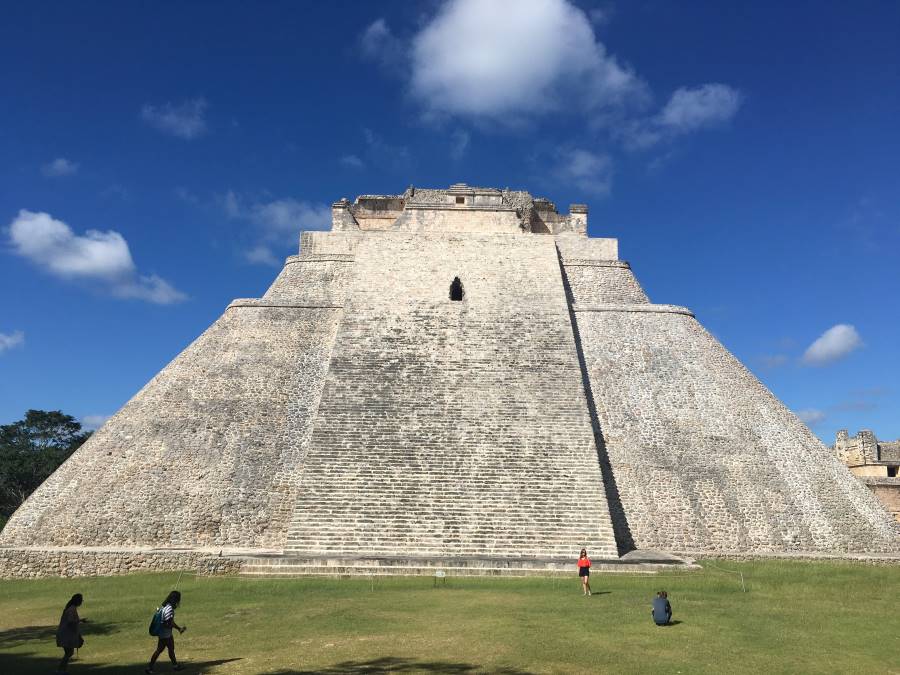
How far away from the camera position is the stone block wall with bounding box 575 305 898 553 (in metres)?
11.5

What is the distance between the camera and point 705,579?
9.17m

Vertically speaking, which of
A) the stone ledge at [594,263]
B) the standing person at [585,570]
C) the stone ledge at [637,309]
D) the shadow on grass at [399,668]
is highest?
the stone ledge at [594,263]

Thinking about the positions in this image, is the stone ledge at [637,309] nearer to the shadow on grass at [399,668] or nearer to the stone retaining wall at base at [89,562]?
the stone retaining wall at base at [89,562]

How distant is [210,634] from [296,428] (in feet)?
21.2

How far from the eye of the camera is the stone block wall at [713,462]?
1153cm

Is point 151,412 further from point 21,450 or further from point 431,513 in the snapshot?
point 21,450

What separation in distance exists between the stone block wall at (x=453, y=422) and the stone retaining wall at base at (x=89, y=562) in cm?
172

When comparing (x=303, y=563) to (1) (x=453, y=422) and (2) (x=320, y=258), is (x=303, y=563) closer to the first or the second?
(1) (x=453, y=422)

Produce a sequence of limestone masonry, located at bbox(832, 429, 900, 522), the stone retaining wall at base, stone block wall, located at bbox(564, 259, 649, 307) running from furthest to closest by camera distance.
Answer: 1. limestone masonry, located at bbox(832, 429, 900, 522)
2. stone block wall, located at bbox(564, 259, 649, 307)
3. the stone retaining wall at base

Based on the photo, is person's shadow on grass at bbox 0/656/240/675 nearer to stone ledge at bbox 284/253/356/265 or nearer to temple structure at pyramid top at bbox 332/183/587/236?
stone ledge at bbox 284/253/356/265

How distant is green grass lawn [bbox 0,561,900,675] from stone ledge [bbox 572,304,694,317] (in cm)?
761

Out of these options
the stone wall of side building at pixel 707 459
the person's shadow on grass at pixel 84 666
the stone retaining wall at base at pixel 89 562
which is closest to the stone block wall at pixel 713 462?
the stone wall of side building at pixel 707 459

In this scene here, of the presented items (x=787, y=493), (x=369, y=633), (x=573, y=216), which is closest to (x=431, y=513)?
(x=369, y=633)

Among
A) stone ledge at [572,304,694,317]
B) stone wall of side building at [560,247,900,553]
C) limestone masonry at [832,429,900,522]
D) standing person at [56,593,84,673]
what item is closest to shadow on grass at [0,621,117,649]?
standing person at [56,593,84,673]
